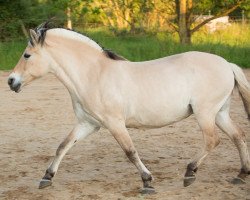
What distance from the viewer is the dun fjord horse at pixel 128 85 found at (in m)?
4.81

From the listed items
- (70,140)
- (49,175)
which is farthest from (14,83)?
(49,175)

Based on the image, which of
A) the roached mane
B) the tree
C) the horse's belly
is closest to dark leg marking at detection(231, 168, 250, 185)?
the horse's belly

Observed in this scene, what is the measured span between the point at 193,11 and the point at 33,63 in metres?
16.0

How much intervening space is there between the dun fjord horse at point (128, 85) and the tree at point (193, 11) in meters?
13.6

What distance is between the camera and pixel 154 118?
16.1 feet

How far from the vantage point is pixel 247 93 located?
522 centimetres

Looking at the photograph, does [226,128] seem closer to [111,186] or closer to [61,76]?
[111,186]

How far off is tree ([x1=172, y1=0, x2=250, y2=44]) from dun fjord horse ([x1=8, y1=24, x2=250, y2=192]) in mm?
13619

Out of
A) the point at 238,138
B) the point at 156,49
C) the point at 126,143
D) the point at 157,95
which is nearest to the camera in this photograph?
the point at 126,143

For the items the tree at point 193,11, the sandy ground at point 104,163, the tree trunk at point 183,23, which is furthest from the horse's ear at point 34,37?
the tree trunk at point 183,23

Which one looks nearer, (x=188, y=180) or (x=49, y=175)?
(x=188, y=180)

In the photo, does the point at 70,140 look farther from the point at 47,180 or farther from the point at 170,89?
the point at 170,89

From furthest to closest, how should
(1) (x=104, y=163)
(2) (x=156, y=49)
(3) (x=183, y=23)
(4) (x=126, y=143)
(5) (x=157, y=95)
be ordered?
(3) (x=183, y=23)
(2) (x=156, y=49)
(1) (x=104, y=163)
(5) (x=157, y=95)
(4) (x=126, y=143)

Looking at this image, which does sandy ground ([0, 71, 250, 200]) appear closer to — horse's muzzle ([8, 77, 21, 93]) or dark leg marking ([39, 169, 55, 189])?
dark leg marking ([39, 169, 55, 189])
